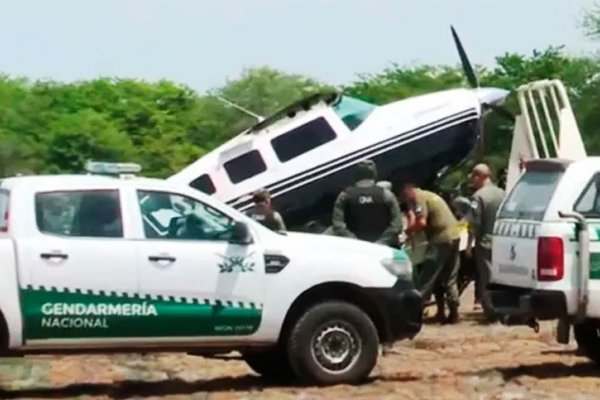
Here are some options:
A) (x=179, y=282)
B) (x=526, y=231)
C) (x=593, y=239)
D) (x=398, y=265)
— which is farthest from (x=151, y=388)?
(x=593, y=239)

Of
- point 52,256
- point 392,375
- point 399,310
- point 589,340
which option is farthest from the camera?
point 589,340

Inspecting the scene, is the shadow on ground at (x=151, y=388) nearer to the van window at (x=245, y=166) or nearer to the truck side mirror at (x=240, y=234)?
the truck side mirror at (x=240, y=234)

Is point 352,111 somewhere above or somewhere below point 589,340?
above

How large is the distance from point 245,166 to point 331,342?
9.46 metres

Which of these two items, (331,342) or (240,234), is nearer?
(240,234)

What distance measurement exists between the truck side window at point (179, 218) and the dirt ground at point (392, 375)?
48.9 inches

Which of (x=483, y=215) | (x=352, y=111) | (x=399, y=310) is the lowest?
(x=399, y=310)

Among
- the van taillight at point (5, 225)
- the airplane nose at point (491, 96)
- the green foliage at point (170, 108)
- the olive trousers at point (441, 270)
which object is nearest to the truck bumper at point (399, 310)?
the van taillight at point (5, 225)

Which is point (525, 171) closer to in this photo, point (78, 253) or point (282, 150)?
point (78, 253)

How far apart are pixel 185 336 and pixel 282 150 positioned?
32.4ft

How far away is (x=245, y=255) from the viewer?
13.3m

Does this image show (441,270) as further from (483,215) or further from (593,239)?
(593,239)

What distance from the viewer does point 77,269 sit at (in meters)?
12.7

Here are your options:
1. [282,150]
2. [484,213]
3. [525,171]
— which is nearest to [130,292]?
[525,171]
